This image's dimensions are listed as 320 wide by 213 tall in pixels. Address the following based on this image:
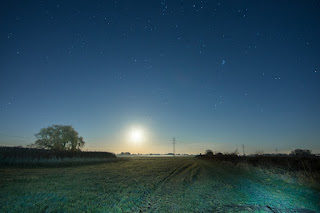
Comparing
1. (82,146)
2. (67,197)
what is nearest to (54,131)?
(82,146)

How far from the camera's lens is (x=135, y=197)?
7473mm

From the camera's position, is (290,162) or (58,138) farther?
(58,138)

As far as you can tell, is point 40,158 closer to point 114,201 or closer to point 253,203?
point 114,201

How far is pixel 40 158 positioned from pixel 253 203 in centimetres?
2656

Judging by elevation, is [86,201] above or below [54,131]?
below

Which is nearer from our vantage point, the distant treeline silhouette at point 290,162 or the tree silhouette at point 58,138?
the distant treeline silhouette at point 290,162

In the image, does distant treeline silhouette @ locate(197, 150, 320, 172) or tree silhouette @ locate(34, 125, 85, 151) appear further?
tree silhouette @ locate(34, 125, 85, 151)

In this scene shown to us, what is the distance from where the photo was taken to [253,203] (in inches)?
277

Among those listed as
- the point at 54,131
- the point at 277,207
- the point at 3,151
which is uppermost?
the point at 54,131

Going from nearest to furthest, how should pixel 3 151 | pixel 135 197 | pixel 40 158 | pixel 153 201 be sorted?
pixel 153 201, pixel 135 197, pixel 3 151, pixel 40 158

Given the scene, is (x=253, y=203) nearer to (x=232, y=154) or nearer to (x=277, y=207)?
(x=277, y=207)

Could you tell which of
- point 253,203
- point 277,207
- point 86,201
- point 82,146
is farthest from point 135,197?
point 82,146

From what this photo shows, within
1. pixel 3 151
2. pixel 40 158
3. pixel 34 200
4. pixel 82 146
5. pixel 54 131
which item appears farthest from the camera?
pixel 82 146

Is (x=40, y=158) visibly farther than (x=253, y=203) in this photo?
Yes
